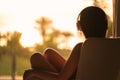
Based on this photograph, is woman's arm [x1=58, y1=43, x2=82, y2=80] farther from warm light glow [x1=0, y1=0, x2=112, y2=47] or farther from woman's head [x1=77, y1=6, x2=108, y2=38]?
warm light glow [x1=0, y1=0, x2=112, y2=47]

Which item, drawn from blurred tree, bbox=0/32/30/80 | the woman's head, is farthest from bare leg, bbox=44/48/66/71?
blurred tree, bbox=0/32/30/80

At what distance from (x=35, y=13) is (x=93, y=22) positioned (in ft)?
4.12

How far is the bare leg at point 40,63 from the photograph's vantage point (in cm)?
214

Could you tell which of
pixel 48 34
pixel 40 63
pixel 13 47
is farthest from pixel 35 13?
pixel 40 63

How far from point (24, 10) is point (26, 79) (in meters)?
1.25

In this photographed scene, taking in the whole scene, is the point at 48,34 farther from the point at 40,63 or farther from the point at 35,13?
the point at 40,63

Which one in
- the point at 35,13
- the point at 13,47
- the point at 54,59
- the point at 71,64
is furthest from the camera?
the point at 13,47

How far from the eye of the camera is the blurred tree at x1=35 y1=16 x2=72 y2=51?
3262 mm

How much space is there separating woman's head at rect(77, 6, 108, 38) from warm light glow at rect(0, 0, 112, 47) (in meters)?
1.10

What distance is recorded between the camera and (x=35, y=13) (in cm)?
328

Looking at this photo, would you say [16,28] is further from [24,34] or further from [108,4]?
[108,4]

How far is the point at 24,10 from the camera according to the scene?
3.28 meters

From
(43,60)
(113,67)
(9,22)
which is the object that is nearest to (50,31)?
(9,22)

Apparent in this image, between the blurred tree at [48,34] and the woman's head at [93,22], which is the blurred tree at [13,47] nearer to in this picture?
the blurred tree at [48,34]
